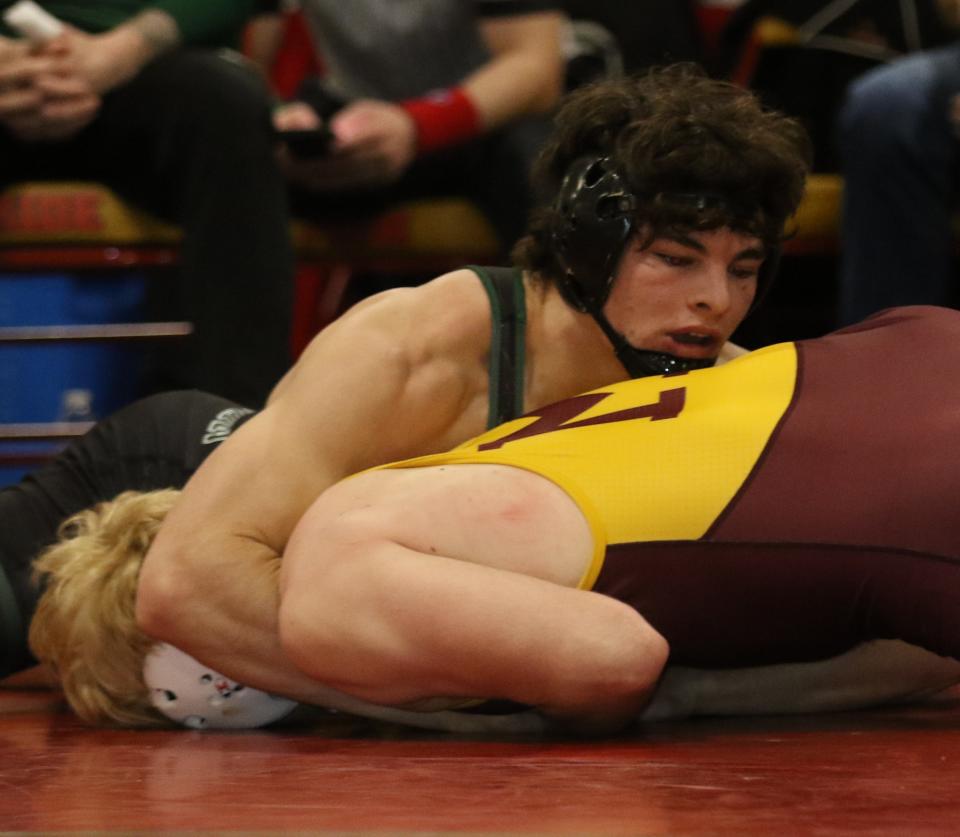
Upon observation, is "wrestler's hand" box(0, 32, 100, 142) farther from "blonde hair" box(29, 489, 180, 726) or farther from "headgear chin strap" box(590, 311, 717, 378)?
"headgear chin strap" box(590, 311, 717, 378)

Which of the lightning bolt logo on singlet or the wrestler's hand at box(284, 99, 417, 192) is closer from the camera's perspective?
the lightning bolt logo on singlet

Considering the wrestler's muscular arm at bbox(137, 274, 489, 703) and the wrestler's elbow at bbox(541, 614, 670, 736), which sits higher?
the wrestler's muscular arm at bbox(137, 274, 489, 703)

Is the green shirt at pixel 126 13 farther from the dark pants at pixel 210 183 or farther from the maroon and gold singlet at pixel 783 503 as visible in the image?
the maroon and gold singlet at pixel 783 503

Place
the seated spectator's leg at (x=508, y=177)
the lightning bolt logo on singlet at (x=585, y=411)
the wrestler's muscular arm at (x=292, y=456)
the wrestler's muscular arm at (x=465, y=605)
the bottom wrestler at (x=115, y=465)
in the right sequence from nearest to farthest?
1. the wrestler's muscular arm at (x=465, y=605)
2. the lightning bolt logo on singlet at (x=585, y=411)
3. the wrestler's muscular arm at (x=292, y=456)
4. the bottom wrestler at (x=115, y=465)
5. the seated spectator's leg at (x=508, y=177)

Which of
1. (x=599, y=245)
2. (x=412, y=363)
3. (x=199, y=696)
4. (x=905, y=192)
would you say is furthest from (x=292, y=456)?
(x=905, y=192)

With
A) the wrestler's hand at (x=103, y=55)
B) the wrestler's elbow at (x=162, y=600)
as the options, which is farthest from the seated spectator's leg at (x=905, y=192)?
the wrestler's elbow at (x=162, y=600)

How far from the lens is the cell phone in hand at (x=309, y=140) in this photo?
312 centimetres

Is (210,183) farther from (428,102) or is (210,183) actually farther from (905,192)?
(905,192)

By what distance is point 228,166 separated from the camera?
3.02m

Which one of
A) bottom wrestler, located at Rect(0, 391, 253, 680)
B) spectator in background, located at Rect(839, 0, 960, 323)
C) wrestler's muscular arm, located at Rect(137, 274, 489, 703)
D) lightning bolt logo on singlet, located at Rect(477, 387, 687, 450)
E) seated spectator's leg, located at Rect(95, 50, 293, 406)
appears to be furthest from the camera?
spectator in background, located at Rect(839, 0, 960, 323)

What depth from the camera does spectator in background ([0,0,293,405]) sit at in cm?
296

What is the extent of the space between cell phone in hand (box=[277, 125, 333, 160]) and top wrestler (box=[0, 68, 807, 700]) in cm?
104

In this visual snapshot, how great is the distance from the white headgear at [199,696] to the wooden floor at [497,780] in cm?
3

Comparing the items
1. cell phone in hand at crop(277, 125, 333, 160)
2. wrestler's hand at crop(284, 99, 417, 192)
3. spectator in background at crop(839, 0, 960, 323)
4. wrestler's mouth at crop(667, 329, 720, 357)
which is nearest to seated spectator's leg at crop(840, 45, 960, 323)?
spectator in background at crop(839, 0, 960, 323)
